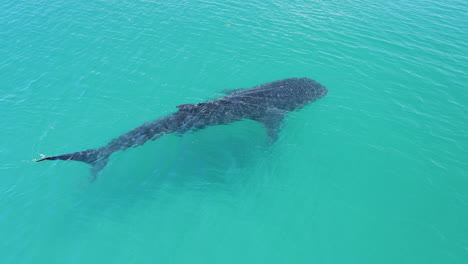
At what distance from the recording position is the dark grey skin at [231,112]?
741 inches

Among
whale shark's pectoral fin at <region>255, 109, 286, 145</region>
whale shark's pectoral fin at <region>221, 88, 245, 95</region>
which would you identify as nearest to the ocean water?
whale shark's pectoral fin at <region>255, 109, 286, 145</region>

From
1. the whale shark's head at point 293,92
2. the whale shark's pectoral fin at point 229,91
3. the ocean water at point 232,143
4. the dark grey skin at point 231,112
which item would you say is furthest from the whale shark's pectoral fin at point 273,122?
the whale shark's pectoral fin at point 229,91

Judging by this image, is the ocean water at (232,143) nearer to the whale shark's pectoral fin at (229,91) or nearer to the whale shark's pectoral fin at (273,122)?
the whale shark's pectoral fin at (273,122)

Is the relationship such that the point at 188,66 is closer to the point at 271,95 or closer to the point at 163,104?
the point at 163,104

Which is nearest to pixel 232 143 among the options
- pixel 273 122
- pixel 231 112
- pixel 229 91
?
pixel 231 112

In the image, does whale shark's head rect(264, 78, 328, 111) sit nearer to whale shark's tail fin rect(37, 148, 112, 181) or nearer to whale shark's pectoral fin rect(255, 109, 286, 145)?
whale shark's pectoral fin rect(255, 109, 286, 145)

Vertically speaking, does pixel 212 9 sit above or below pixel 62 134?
above

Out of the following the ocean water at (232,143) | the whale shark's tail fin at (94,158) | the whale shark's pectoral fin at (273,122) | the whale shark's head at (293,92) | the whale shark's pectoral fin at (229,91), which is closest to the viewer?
the ocean water at (232,143)

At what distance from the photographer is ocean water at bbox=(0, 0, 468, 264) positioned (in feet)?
51.1

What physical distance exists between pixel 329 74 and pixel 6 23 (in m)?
35.6

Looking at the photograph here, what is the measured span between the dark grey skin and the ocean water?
838 mm

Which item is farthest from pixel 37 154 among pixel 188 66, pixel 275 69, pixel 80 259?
pixel 275 69

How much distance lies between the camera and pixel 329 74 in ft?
90.5

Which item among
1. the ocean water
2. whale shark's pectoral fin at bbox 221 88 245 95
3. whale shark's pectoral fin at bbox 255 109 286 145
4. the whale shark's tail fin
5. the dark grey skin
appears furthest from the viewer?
whale shark's pectoral fin at bbox 221 88 245 95
